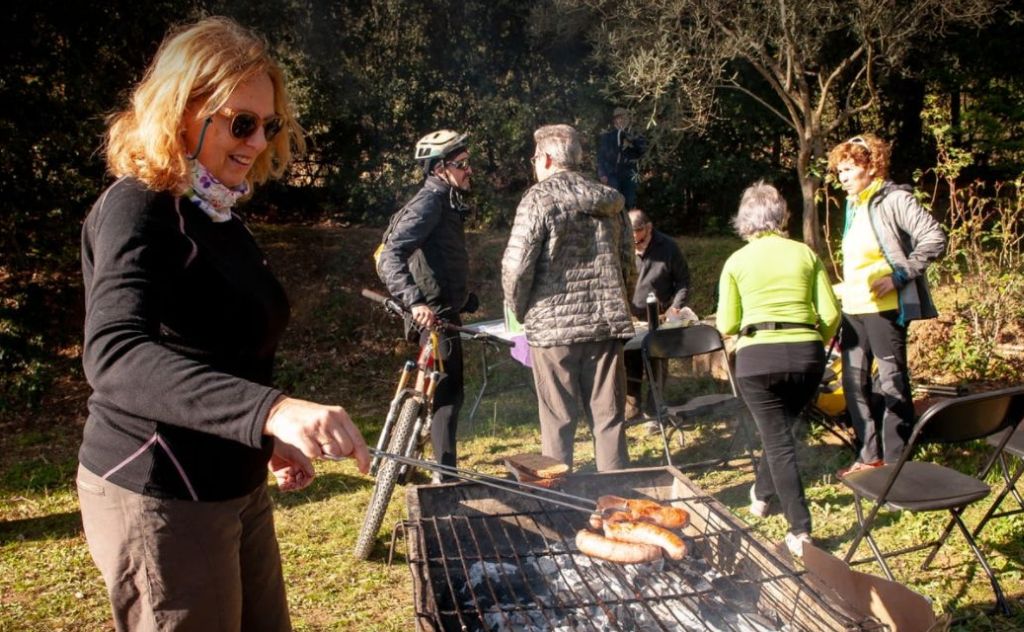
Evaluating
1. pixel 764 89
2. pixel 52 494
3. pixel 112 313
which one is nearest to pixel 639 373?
pixel 52 494

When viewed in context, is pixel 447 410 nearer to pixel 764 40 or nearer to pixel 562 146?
pixel 562 146

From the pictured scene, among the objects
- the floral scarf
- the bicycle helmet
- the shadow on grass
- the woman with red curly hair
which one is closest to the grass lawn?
the shadow on grass

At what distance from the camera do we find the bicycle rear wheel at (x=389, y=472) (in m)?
4.34

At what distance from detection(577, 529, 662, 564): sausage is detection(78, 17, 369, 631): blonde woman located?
1.25 m

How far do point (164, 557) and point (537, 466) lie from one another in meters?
2.06

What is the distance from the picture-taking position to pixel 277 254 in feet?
38.3

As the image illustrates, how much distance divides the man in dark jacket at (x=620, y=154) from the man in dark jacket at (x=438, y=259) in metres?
4.98

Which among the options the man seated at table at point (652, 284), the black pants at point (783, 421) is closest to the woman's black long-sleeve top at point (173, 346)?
the black pants at point (783, 421)

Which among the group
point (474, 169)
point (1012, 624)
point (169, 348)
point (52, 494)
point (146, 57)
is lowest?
point (1012, 624)

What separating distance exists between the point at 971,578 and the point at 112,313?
385 cm

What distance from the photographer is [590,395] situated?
4.69 m

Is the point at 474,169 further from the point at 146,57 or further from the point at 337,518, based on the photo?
the point at 337,518

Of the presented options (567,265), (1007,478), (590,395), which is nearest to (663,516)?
(590,395)

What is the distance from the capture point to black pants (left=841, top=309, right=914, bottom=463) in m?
4.79
